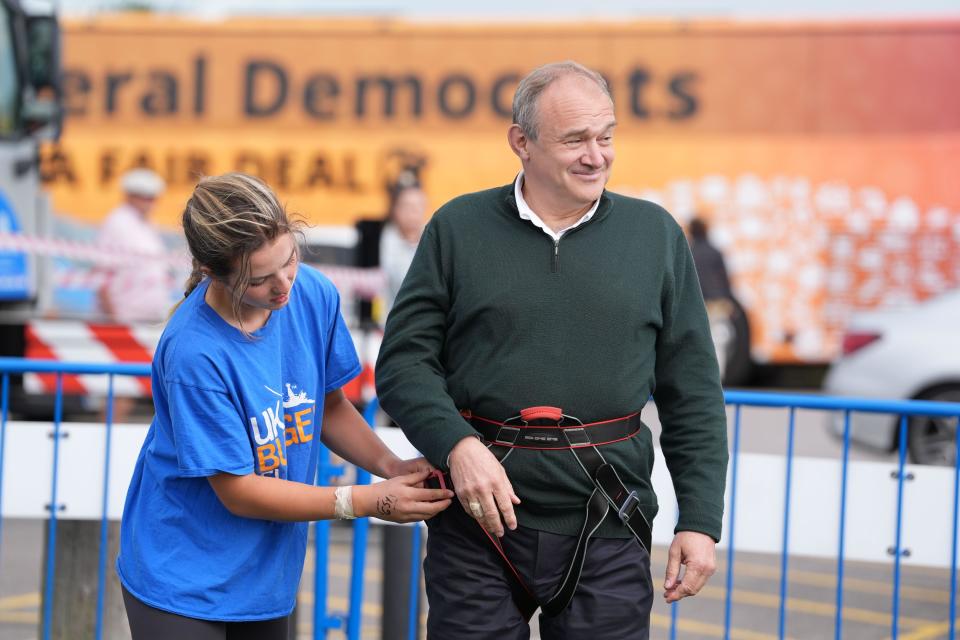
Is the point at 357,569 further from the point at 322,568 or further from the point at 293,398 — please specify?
the point at 293,398

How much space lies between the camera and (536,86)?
2.59 m

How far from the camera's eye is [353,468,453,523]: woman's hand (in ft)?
8.18

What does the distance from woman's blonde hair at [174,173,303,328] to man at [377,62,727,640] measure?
403 mm

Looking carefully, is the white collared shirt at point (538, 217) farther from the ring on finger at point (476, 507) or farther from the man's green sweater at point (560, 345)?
the ring on finger at point (476, 507)

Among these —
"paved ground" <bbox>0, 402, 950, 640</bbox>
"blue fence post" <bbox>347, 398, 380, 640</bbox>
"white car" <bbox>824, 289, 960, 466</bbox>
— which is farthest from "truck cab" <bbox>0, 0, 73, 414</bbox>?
"white car" <bbox>824, 289, 960, 466</bbox>

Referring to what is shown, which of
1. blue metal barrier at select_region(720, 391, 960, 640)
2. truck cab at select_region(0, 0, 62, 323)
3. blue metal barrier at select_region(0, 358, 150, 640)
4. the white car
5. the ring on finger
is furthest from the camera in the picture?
truck cab at select_region(0, 0, 62, 323)

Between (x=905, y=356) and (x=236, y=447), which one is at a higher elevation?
(x=905, y=356)

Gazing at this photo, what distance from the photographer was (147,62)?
1351 centimetres

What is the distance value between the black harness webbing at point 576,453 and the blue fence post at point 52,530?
1951 mm

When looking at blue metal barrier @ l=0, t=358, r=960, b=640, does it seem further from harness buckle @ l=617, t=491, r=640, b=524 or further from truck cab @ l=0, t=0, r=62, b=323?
truck cab @ l=0, t=0, r=62, b=323

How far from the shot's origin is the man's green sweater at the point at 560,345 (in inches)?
100

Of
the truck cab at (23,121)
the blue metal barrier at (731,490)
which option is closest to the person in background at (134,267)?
the truck cab at (23,121)

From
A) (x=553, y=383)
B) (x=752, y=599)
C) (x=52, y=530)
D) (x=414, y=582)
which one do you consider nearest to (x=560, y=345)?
(x=553, y=383)

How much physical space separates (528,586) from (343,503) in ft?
1.38
